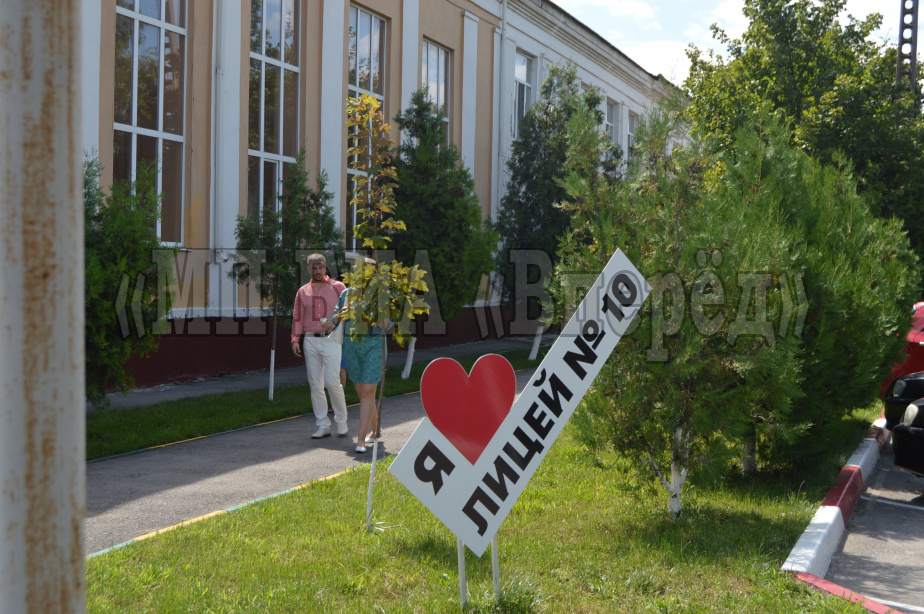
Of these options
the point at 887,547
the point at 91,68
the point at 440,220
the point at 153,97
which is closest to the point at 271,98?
the point at 153,97

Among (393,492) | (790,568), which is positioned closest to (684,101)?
(790,568)

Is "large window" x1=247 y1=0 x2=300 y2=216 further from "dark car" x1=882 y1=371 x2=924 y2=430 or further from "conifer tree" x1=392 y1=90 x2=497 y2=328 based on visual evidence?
"dark car" x1=882 y1=371 x2=924 y2=430

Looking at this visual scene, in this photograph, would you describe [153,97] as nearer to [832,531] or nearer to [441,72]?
[441,72]

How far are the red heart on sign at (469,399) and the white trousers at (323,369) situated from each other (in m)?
4.39

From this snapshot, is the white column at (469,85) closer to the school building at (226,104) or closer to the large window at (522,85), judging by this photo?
the school building at (226,104)

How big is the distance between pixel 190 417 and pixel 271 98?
7501 mm

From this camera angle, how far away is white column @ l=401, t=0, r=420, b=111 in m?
18.4

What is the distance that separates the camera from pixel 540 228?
1958 centimetres

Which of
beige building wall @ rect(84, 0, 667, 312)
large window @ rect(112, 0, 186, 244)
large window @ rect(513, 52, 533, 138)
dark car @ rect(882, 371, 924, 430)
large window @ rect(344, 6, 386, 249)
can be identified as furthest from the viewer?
large window @ rect(513, 52, 533, 138)

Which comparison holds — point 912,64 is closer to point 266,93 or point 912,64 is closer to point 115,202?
point 266,93

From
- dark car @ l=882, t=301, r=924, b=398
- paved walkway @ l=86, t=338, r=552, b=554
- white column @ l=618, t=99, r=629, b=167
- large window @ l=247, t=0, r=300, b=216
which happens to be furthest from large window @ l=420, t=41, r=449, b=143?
dark car @ l=882, t=301, r=924, b=398

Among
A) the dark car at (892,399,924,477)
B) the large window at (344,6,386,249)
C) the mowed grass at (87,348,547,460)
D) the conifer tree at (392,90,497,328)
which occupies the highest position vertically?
the large window at (344,6,386,249)

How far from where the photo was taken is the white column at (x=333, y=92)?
16.1m

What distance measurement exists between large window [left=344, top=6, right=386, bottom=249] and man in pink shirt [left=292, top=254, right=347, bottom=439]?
8.15 metres
